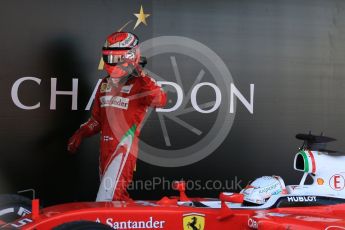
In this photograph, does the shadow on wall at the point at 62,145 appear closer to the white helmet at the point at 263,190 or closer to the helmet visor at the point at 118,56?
the helmet visor at the point at 118,56

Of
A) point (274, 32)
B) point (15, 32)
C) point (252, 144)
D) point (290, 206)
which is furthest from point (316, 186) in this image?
point (15, 32)

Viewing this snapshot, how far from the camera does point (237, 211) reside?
8.98 feet

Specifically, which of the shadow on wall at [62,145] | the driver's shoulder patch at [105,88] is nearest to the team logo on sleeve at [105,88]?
the driver's shoulder patch at [105,88]

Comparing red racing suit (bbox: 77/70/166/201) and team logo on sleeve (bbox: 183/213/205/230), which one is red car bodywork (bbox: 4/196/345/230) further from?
red racing suit (bbox: 77/70/166/201)

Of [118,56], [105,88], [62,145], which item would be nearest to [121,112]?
[105,88]

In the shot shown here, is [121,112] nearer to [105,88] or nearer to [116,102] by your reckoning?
[116,102]

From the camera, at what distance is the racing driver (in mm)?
3264

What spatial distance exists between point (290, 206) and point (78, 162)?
1.50 m

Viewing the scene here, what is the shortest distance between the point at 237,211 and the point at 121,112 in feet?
3.13

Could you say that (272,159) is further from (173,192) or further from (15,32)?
(15,32)

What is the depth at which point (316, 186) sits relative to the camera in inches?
116

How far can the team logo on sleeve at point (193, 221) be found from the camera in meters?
2.69

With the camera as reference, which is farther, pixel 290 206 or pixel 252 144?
pixel 252 144

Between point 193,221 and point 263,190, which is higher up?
point 263,190
